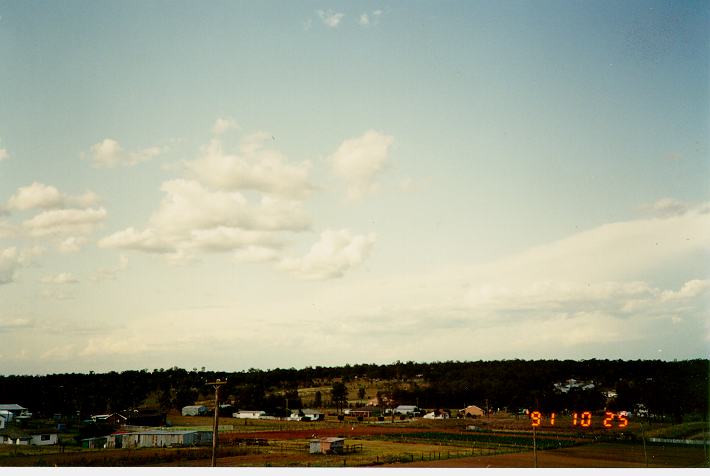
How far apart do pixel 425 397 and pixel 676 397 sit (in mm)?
33277

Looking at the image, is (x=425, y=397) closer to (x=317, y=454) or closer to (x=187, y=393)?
(x=187, y=393)

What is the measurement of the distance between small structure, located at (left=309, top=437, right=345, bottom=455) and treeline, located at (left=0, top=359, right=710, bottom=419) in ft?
73.5

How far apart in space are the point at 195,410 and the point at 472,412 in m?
32.5

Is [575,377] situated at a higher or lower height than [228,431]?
higher

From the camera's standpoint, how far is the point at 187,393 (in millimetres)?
71750

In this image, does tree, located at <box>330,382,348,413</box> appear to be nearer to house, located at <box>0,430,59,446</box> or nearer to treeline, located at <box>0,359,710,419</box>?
treeline, located at <box>0,359,710,419</box>

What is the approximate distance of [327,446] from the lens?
37.3 meters

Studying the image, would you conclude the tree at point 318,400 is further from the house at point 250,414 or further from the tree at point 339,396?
the house at point 250,414

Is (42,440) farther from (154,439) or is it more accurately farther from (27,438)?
(154,439)

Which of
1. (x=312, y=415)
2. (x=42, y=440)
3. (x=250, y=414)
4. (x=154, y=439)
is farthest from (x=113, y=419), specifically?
(x=312, y=415)

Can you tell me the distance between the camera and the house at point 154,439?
39.9 metres

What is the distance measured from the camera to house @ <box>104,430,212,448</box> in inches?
1571

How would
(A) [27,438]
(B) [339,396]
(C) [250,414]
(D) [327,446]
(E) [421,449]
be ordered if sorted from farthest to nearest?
(B) [339,396] → (C) [250,414] → (A) [27,438] → (E) [421,449] → (D) [327,446]
